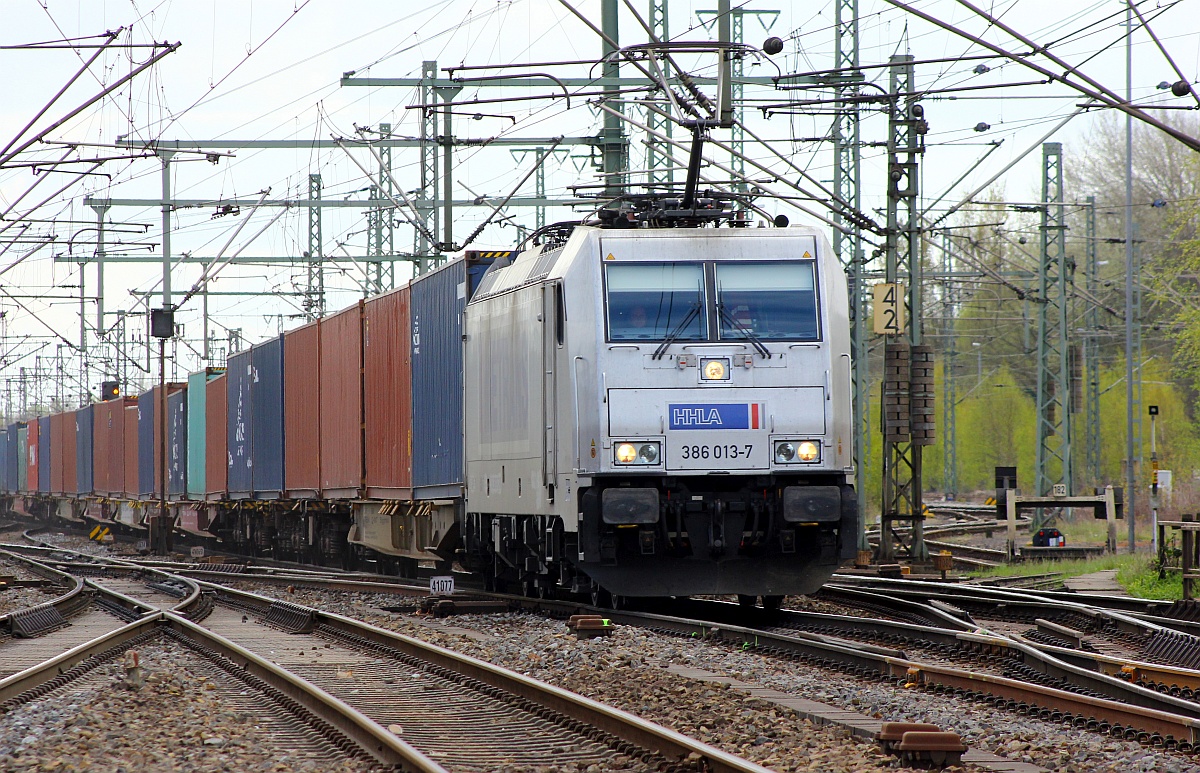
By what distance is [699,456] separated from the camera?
526 inches

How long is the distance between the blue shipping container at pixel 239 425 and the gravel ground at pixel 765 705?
18.9 metres

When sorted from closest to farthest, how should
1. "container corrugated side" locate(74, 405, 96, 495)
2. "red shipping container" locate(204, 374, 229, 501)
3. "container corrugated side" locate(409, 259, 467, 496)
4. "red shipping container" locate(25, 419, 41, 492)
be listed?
"container corrugated side" locate(409, 259, 467, 496)
"red shipping container" locate(204, 374, 229, 501)
"container corrugated side" locate(74, 405, 96, 495)
"red shipping container" locate(25, 419, 41, 492)

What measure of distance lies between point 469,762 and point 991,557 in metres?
21.3

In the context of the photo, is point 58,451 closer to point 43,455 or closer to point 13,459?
point 43,455

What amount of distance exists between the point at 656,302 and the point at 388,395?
847 centimetres

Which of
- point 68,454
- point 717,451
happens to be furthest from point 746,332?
point 68,454

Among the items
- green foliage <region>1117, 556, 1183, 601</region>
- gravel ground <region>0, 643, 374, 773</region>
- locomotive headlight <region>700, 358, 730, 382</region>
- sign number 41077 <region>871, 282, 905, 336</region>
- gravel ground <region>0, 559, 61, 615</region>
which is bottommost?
gravel ground <region>0, 559, 61, 615</region>

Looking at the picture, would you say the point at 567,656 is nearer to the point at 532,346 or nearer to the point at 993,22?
the point at 532,346

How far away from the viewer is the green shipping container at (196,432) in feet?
120

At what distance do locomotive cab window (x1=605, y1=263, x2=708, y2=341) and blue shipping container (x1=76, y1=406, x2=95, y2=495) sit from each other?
39.4 meters

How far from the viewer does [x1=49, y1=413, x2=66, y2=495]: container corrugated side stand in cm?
5409

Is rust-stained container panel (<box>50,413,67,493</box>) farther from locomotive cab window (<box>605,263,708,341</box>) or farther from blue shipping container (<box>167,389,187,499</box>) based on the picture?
locomotive cab window (<box>605,263,708,341</box>)

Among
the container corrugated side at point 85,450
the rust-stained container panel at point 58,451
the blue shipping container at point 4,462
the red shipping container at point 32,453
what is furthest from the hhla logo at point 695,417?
the blue shipping container at point 4,462

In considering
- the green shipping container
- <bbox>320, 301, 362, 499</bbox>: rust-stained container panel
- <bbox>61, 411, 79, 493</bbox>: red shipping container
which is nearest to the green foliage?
<bbox>320, 301, 362, 499</bbox>: rust-stained container panel
